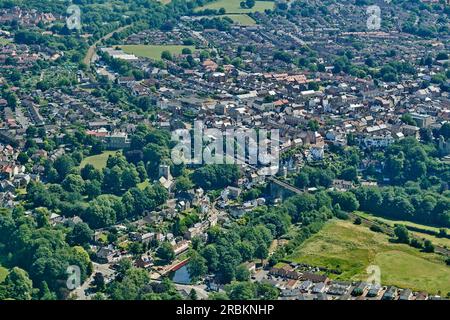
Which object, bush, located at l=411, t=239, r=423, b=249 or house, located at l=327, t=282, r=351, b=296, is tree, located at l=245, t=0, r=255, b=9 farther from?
house, located at l=327, t=282, r=351, b=296

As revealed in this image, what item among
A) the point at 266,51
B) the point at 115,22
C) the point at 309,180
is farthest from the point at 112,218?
the point at 115,22

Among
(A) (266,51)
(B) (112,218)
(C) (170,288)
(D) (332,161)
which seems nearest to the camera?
(C) (170,288)

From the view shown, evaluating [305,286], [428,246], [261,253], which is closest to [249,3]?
[428,246]

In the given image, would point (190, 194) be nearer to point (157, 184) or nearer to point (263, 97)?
point (157, 184)

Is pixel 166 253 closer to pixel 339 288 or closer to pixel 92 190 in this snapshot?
pixel 339 288

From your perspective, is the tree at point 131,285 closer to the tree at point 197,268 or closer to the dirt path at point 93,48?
the tree at point 197,268
